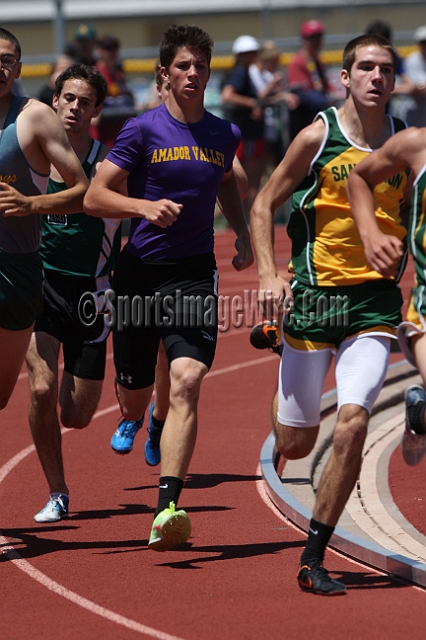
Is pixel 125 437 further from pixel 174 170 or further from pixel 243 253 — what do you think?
pixel 174 170

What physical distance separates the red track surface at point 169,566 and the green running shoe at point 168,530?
0.17 metres

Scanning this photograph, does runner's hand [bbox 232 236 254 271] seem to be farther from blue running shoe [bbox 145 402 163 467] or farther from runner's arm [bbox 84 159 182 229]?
blue running shoe [bbox 145 402 163 467]

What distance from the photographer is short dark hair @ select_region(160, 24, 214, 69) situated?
19.7ft

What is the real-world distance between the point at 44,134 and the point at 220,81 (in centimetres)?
1523

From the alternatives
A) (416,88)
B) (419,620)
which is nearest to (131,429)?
(419,620)

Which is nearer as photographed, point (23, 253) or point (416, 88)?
point (23, 253)

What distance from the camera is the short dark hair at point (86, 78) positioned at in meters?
6.83

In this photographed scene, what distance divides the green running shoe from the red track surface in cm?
Result: 17

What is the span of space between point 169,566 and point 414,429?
135cm

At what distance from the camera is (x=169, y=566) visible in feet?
18.5

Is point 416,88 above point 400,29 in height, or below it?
below

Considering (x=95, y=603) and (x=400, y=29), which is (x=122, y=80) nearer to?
(x=95, y=603)

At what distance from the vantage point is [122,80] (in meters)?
17.7

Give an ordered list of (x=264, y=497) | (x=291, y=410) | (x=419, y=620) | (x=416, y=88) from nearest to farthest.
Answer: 1. (x=419, y=620)
2. (x=291, y=410)
3. (x=264, y=497)
4. (x=416, y=88)
